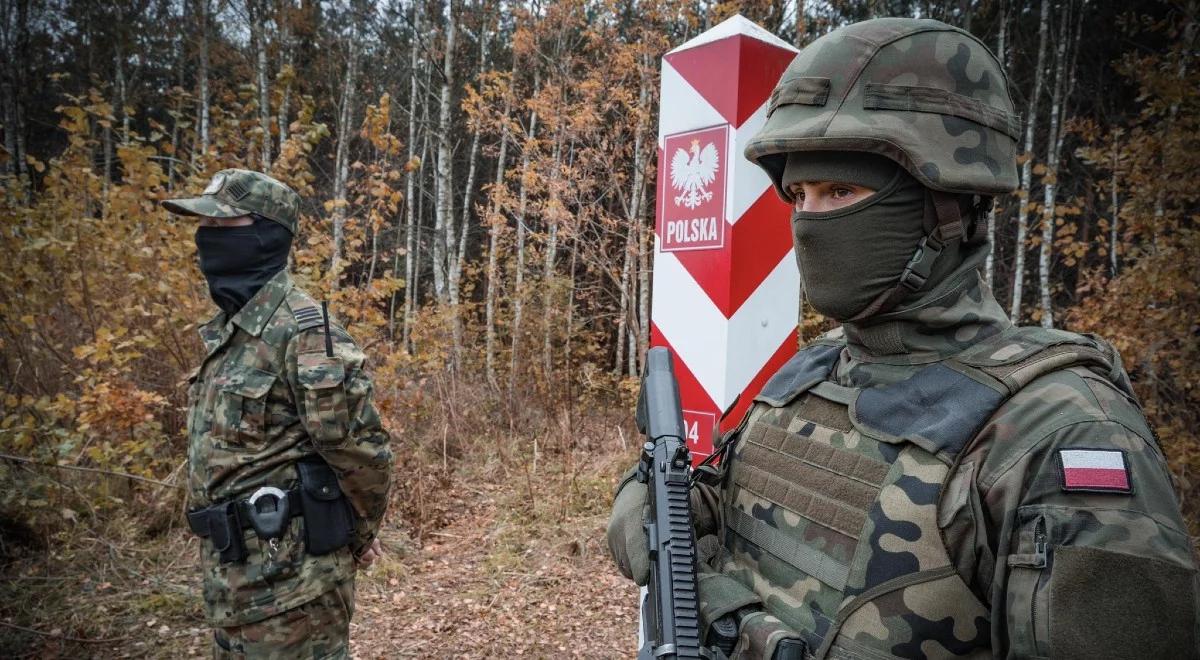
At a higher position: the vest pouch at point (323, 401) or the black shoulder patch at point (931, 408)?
the black shoulder patch at point (931, 408)

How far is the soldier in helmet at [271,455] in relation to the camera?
7.73 ft

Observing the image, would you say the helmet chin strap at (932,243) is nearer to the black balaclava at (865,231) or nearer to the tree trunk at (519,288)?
the black balaclava at (865,231)

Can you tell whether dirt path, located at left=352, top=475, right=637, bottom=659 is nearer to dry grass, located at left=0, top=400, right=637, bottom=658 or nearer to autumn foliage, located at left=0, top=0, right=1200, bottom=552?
dry grass, located at left=0, top=400, right=637, bottom=658

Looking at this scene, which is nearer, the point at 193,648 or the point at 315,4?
the point at 193,648

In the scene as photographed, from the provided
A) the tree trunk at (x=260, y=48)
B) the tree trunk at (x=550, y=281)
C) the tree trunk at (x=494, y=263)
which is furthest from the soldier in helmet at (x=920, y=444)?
the tree trunk at (x=260, y=48)

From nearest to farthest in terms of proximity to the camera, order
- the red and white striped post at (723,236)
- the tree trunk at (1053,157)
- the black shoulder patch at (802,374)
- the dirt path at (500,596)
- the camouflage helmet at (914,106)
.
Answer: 1. the camouflage helmet at (914,106)
2. the black shoulder patch at (802,374)
3. the red and white striped post at (723,236)
4. the dirt path at (500,596)
5. the tree trunk at (1053,157)

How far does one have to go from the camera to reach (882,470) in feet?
3.91

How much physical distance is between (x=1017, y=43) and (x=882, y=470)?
14827 millimetres

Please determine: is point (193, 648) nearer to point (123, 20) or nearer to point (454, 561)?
point (454, 561)

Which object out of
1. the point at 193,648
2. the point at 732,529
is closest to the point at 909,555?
the point at 732,529

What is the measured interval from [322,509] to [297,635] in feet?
1.46

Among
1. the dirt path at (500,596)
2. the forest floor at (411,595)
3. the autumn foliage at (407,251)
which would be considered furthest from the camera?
the autumn foliage at (407,251)

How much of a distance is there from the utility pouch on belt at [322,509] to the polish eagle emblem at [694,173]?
1.67 metres

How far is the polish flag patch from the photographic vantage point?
925 mm
